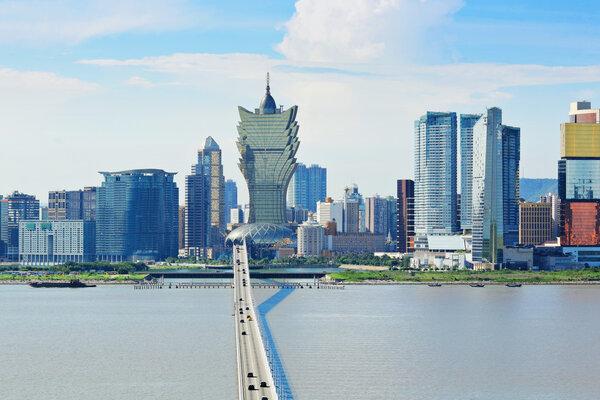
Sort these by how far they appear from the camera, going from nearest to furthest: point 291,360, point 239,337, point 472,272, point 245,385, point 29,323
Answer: point 245,385 → point 291,360 → point 239,337 → point 29,323 → point 472,272

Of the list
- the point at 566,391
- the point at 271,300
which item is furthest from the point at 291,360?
the point at 271,300

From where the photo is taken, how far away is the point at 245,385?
197ft

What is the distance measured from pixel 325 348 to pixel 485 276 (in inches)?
4189

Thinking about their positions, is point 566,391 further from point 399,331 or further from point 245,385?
point 399,331

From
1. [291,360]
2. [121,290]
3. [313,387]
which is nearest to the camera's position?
[313,387]

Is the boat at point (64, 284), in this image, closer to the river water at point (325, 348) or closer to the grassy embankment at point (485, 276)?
the river water at point (325, 348)

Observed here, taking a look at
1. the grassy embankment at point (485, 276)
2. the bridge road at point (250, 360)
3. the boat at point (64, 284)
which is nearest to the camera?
the bridge road at point (250, 360)

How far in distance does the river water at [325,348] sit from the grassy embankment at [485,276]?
132ft

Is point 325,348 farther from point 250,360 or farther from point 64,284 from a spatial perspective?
point 64,284

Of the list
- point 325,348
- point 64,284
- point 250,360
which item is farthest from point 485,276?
point 250,360

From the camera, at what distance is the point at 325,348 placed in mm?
81750

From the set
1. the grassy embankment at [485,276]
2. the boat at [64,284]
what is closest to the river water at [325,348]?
the boat at [64,284]

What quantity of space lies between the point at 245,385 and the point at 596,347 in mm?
36389

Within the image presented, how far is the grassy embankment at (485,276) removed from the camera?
177 metres
